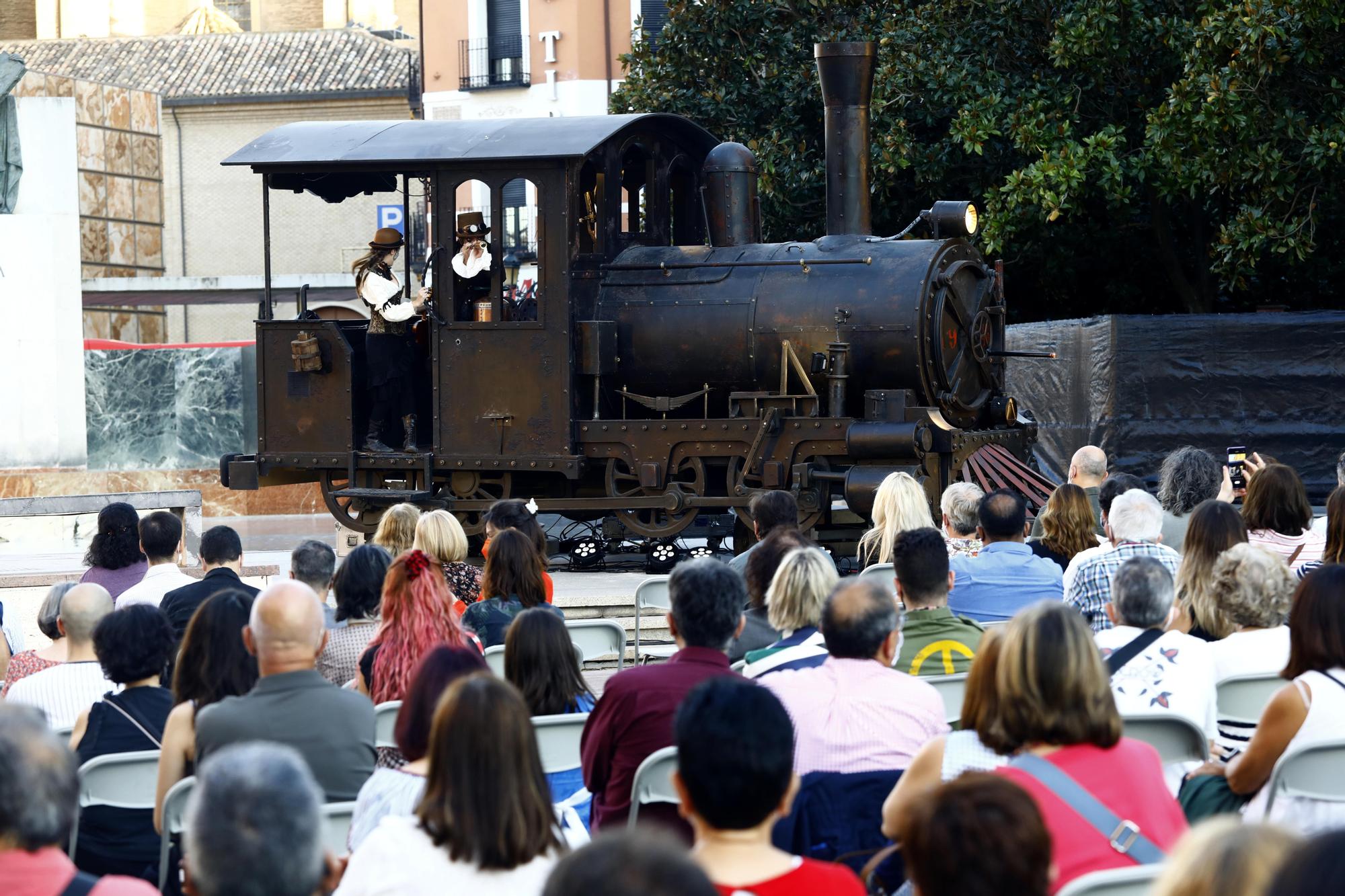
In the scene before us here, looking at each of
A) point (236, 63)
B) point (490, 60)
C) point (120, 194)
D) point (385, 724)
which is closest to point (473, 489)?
point (385, 724)

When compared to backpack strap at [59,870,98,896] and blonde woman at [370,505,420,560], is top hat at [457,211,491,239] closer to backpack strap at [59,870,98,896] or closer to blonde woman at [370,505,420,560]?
blonde woman at [370,505,420,560]

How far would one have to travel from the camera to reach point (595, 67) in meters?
33.5

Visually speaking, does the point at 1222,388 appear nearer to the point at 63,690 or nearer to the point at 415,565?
the point at 415,565

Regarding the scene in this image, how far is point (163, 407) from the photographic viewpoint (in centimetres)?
2186

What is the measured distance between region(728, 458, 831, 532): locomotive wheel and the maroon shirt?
23.2 ft

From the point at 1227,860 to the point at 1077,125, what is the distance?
55.8ft

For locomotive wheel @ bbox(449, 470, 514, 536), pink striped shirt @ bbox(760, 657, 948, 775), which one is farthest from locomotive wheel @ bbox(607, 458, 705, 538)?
pink striped shirt @ bbox(760, 657, 948, 775)

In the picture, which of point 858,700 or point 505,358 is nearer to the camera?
point 858,700

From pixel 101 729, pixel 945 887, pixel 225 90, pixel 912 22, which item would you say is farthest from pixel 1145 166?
pixel 225 90

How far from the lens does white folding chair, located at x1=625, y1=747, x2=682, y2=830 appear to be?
423cm

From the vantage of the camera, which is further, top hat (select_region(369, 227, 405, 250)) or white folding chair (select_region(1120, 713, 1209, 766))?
top hat (select_region(369, 227, 405, 250))

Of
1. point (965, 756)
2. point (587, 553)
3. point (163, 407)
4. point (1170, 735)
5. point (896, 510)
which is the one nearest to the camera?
point (965, 756)

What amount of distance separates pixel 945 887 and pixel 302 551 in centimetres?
465

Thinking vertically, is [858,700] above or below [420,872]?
above
